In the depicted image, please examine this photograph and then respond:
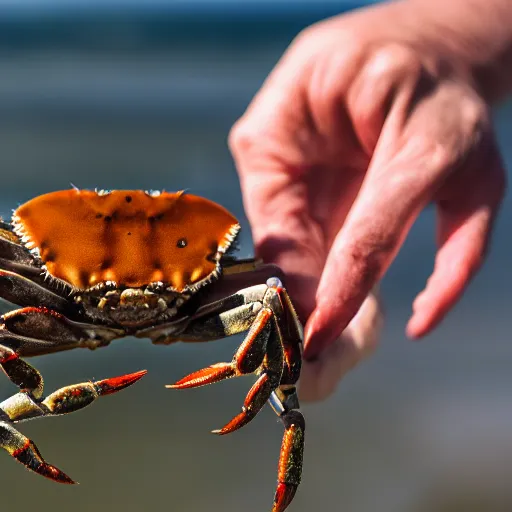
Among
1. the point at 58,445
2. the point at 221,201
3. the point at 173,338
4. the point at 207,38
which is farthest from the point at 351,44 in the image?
the point at 207,38

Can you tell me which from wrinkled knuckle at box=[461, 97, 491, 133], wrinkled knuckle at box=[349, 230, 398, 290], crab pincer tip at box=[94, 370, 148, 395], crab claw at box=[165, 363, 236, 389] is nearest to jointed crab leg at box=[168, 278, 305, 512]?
crab claw at box=[165, 363, 236, 389]

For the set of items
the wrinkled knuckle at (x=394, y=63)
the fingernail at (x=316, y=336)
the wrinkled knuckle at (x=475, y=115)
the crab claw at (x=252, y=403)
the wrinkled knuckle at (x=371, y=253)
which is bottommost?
the crab claw at (x=252, y=403)

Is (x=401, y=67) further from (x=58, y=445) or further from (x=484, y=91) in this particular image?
(x=58, y=445)

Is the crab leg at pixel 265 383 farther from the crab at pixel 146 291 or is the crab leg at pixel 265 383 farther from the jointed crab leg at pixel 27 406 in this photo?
the jointed crab leg at pixel 27 406

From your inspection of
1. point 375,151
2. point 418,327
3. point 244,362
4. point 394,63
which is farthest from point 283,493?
point 394,63

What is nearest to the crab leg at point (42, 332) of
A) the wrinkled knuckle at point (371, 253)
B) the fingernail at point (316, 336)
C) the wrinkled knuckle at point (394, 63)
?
the fingernail at point (316, 336)

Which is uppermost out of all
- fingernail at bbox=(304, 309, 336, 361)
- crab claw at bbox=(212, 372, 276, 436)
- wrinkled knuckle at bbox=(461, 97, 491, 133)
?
wrinkled knuckle at bbox=(461, 97, 491, 133)

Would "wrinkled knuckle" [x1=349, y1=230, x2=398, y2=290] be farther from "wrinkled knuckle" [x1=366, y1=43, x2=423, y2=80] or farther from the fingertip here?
"wrinkled knuckle" [x1=366, y1=43, x2=423, y2=80]
